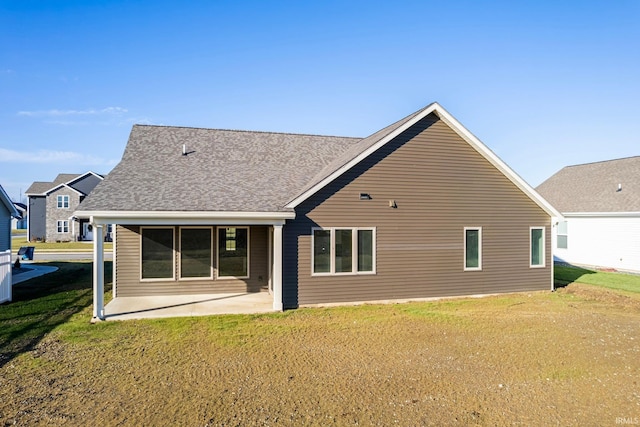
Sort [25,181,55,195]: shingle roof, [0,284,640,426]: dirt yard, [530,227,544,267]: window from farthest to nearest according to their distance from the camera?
1. [25,181,55,195]: shingle roof
2. [530,227,544,267]: window
3. [0,284,640,426]: dirt yard

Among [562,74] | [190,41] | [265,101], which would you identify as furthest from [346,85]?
[562,74]

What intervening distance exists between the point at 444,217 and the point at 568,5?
9.06 m

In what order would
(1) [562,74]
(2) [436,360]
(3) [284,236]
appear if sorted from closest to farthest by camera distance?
(2) [436,360] → (3) [284,236] → (1) [562,74]

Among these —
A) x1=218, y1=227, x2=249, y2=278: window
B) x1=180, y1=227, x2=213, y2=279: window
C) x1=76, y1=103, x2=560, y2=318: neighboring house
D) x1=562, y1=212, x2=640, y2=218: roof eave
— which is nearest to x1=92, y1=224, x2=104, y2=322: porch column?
x1=76, y1=103, x2=560, y2=318: neighboring house

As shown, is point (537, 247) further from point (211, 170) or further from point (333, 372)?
point (211, 170)

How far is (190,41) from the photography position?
15422mm

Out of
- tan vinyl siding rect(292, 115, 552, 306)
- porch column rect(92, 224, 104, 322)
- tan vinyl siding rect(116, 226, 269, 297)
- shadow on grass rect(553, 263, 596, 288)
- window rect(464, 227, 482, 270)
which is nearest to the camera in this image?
porch column rect(92, 224, 104, 322)

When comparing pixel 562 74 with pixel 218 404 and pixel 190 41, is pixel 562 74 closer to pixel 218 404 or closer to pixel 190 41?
pixel 190 41

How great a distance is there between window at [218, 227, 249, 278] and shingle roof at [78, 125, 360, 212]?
188cm

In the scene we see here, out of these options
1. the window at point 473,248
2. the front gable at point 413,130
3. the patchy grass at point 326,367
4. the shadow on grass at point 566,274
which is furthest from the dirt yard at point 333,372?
the shadow on grass at point 566,274

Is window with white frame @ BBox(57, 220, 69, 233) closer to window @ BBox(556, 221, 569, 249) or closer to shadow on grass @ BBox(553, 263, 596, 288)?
shadow on grass @ BBox(553, 263, 596, 288)

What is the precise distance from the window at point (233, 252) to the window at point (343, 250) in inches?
122

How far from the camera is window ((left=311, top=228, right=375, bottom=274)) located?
11758mm

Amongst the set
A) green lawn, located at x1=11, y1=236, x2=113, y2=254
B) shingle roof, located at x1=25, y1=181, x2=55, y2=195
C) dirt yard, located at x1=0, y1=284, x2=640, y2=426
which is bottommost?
green lawn, located at x1=11, y1=236, x2=113, y2=254
